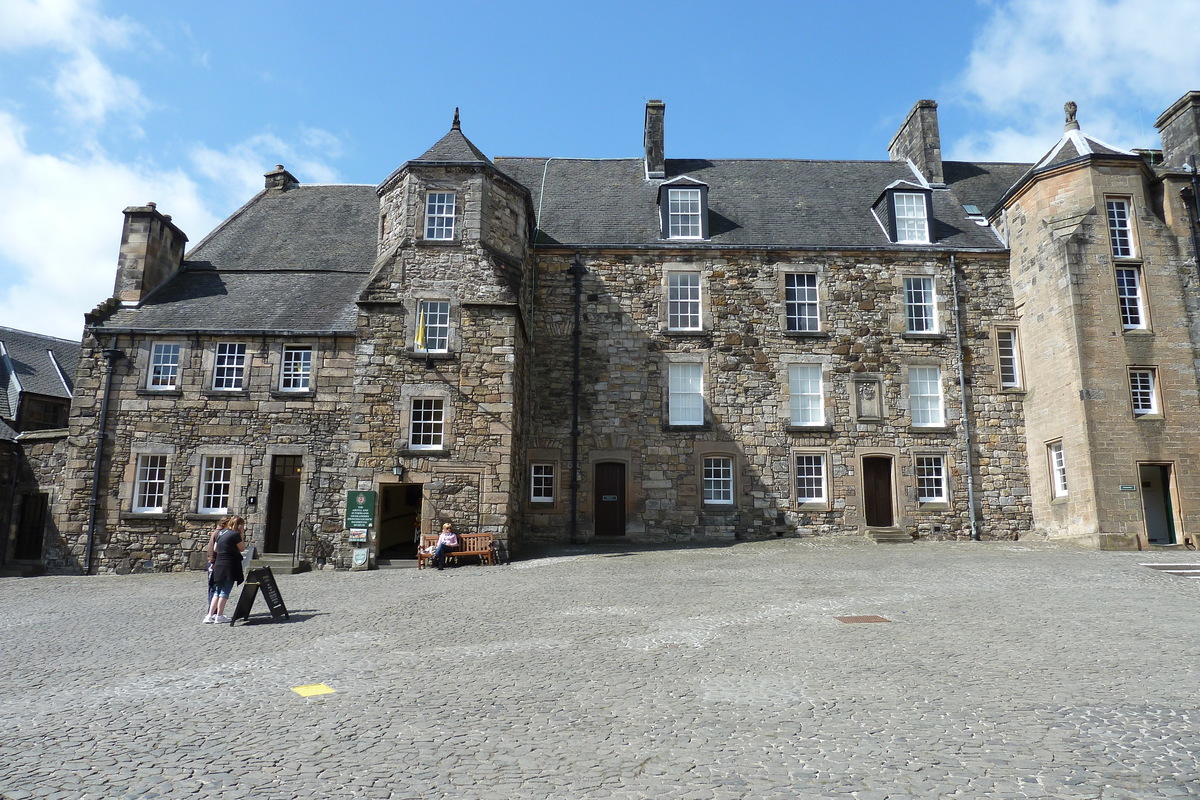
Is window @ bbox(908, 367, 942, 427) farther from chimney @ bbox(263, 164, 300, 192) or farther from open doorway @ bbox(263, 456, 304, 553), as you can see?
chimney @ bbox(263, 164, 300, 192)

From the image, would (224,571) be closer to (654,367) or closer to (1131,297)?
(654,367)

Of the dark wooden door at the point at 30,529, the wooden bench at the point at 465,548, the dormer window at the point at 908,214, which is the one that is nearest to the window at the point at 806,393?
the dormer window at the point at 908,214

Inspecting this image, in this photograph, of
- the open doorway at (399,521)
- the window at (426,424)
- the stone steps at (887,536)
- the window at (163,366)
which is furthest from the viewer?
the stone steps at (887,536)

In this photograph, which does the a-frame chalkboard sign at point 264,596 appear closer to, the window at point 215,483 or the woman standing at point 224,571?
the woman standing at point 224,571

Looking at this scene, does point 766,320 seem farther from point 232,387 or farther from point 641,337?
point 232,387

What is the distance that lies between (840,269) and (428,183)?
12.1 metres

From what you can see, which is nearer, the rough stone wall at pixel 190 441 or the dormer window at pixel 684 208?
the rough stone wall at pixel 190 441

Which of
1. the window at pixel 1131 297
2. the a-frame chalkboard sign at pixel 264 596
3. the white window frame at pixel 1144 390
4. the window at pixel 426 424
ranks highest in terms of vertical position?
the window at pixel 1131 297

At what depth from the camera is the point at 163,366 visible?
67.9 ft

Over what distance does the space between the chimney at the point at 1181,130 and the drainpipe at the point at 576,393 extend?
17129 millimetres

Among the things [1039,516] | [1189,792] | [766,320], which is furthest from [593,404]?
[1189,792]

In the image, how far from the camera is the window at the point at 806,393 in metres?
22.1

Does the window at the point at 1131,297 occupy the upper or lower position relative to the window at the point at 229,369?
upper

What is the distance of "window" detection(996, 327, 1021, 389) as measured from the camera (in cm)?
2235
